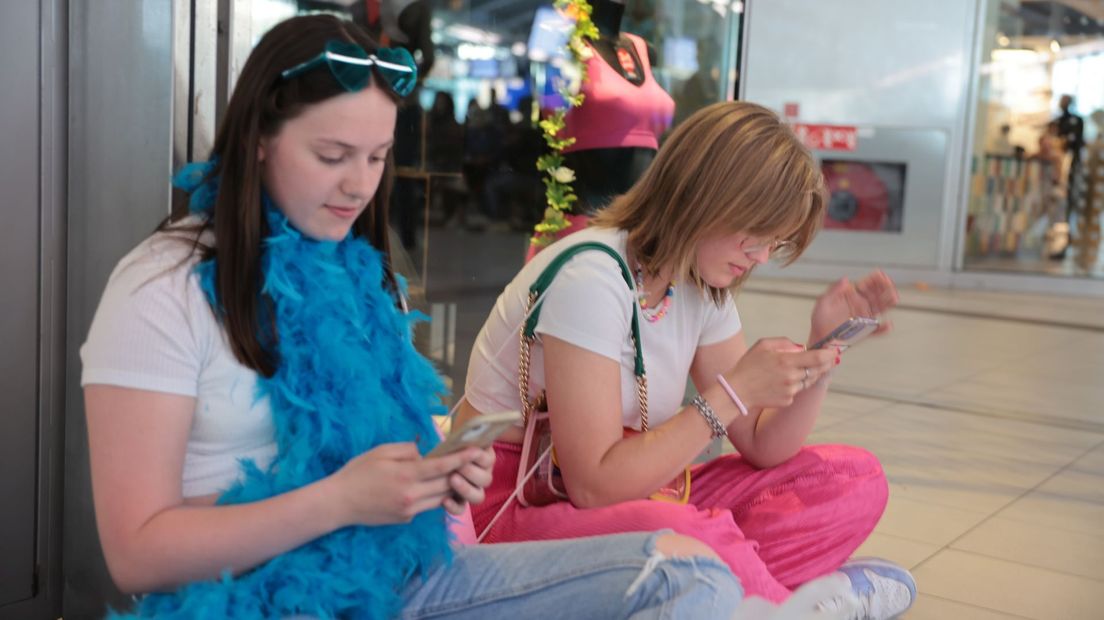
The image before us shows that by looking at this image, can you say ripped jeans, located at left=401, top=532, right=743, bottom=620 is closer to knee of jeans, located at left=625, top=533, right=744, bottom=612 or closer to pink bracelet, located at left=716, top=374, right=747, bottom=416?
knee of jeans, located at left=625, top=533, right=744, bottom=612

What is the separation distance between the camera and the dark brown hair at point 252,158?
1.25 meters

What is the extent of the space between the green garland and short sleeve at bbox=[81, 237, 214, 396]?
2.21 meters

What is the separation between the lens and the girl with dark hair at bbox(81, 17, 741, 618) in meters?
1.20

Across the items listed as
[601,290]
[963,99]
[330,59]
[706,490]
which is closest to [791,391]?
[601,290]

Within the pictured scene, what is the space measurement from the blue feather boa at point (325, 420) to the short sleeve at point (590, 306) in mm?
336

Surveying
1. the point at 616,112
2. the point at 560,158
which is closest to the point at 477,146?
the point at 560,158

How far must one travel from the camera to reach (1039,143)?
10.6 meters

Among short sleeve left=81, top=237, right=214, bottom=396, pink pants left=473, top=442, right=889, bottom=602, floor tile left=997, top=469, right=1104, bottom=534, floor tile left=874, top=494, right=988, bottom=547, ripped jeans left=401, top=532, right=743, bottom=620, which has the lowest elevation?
floor tile left=997, top=469, right=1104, bottom=534

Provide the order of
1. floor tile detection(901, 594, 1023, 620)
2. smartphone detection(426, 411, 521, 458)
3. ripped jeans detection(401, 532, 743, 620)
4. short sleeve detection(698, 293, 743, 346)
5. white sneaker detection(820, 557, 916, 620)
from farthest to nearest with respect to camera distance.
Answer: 1. floor tile detection(901, 594, 1023, 620)
2. white sneaker detection(820, 557, 916, 620)
3. short sleeve detection(698, 293, 743, 346)
4. ripped jeans detection(401, 532, 743, 620)
5. smartphone detection(426, 411, 521, 458)

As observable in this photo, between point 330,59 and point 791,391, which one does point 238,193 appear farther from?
point 791,391

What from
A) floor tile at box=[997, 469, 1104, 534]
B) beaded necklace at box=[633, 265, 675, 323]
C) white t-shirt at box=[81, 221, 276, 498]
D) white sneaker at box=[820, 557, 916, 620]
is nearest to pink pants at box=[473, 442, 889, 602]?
white sneaker at box=[820, 557, 916, 620]

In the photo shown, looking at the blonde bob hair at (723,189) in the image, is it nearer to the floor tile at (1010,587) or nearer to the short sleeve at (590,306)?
the short sleeve at (590,306)

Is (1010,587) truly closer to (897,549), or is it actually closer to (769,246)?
(897,549)

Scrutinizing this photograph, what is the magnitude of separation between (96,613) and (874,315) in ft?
5.00
